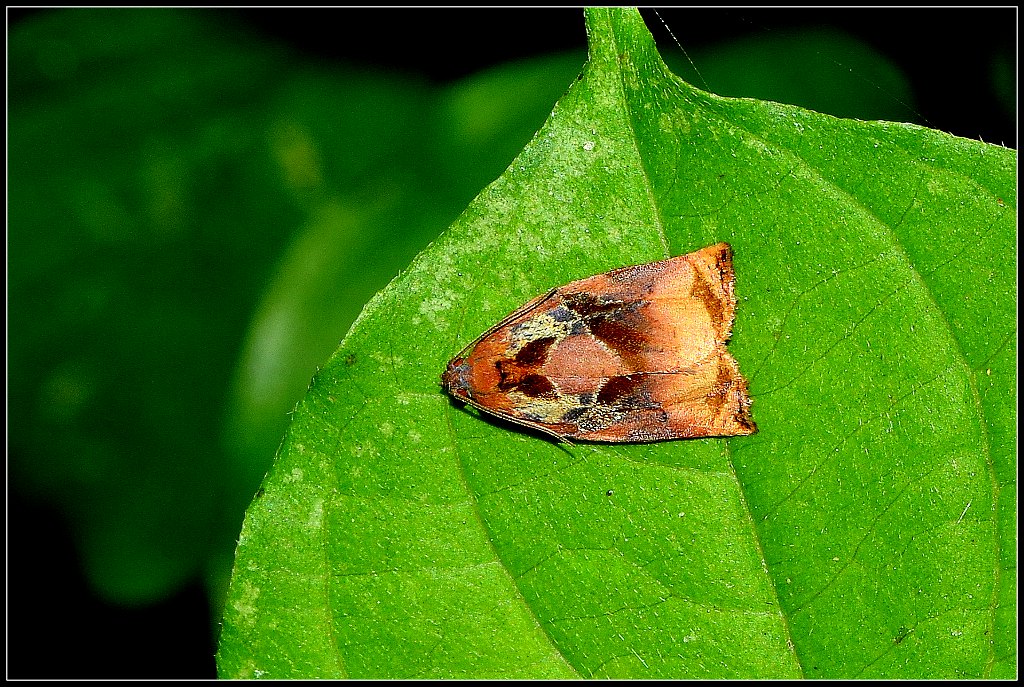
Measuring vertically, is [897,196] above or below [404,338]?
above

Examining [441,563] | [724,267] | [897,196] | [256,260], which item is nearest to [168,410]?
[256,260]

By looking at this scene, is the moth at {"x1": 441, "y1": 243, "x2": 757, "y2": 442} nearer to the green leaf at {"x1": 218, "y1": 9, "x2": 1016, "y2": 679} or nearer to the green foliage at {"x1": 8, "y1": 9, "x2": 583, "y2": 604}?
the green leaf at {"x1": 218, "y1": 9, "x2": 1016, "y2": 679}

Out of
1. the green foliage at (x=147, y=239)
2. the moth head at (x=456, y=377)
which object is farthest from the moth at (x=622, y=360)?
the green foliage at (x=147, y=239)

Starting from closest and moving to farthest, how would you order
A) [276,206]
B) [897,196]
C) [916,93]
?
[897,196] < [916,93] < [276,206]

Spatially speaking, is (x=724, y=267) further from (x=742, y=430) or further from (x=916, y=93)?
(x=916, y=93)

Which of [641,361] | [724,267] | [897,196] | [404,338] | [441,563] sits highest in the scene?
[897,196]

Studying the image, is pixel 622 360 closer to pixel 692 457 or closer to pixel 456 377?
pixel 692 457

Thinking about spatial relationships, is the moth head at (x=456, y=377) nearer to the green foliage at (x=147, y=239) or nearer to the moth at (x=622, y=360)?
the moth at (x=622, y=360)
